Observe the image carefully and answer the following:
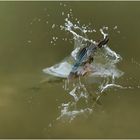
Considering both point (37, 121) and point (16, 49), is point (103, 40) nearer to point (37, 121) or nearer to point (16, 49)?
point (16, 49)

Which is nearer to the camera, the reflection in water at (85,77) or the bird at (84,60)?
the reflection in water at (85,77)

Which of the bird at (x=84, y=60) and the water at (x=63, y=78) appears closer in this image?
the water at (x=63, y=78)

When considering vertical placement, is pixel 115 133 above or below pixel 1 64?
below

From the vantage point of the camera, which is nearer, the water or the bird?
the water

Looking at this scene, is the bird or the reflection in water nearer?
the reflection in water

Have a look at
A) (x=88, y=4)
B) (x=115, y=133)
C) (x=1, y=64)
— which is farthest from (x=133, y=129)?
(x=88, y=4)
